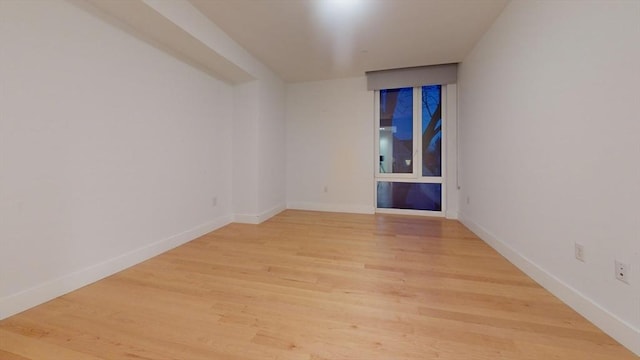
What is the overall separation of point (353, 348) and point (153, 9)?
9.48 feet

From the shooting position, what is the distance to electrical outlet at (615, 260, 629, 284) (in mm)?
1245

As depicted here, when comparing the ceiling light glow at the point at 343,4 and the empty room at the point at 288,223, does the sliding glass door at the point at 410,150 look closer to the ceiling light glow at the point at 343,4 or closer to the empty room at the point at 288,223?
the empty room at the point at 288,223

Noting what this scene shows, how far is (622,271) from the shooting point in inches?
49.9

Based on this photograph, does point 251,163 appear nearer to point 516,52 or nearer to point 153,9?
point 153,9

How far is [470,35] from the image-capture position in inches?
117

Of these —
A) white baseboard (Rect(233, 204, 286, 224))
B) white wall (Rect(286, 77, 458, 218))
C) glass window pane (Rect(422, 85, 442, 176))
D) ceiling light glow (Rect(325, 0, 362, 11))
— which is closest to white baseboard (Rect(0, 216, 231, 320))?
white baseboard (Rect(233, 204, 286, 224))

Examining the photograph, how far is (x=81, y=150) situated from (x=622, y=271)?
11.9ft

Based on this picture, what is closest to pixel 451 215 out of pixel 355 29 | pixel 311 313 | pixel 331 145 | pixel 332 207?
pixel 332 207

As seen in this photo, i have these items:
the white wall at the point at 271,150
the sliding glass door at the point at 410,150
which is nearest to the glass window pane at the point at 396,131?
the sliding glass door at the point at 410,150

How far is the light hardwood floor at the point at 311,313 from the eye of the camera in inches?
48.6

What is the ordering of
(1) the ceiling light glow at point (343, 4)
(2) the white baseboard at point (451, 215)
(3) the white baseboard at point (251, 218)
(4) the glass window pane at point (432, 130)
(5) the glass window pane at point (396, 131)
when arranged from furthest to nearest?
(5) the glass window pane at point (396, 131) → (4) the glass window pane at point (432, 130) → (2) the white baseboard at point (451, 215) → (3) the white baseboard at point (251, 218) → (1) the ceiling light glow at point (343, 4)

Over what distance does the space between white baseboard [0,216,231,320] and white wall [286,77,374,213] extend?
8.12ft

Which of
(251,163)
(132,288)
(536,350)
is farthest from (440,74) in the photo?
(132,288)

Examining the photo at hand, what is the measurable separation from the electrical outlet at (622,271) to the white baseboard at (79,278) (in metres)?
3.53
